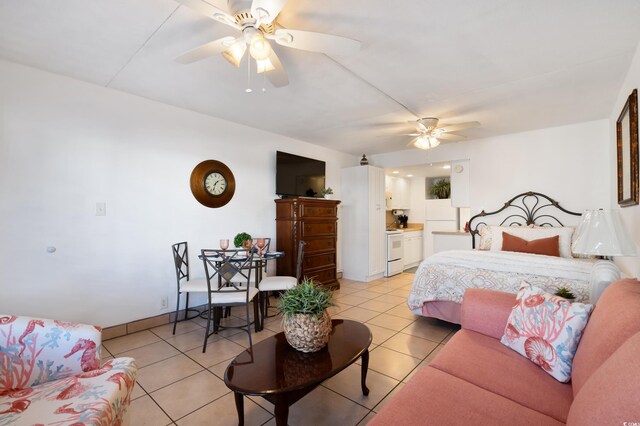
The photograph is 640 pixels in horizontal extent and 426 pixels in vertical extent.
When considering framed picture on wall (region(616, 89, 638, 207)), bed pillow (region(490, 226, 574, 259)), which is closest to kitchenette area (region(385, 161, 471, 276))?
bed pillow (region(490, 226, 574, 259))

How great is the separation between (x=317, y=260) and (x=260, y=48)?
3.28 m

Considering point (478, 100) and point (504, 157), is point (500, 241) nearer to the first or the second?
point (504, 157)

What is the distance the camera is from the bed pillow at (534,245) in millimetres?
3386

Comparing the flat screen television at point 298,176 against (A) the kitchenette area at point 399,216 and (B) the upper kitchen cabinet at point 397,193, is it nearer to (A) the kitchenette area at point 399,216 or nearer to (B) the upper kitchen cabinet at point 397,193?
(A) the kitchenette area at point 399,216

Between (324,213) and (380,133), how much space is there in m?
1.53

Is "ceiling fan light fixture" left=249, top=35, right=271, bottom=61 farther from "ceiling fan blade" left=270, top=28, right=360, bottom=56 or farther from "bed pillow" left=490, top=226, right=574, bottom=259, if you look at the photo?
"bed pillow" left=490, top=226, right=574, bottom=259

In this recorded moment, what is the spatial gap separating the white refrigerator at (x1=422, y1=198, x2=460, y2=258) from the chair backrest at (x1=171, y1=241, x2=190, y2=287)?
5.17 metres

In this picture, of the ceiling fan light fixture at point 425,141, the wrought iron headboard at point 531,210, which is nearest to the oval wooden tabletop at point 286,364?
the ceiling fan light fixture at point 425,141

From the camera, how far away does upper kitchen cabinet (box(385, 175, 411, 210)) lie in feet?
21.9

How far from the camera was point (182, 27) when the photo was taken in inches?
74.2

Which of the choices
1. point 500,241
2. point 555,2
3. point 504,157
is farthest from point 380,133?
point 555,2

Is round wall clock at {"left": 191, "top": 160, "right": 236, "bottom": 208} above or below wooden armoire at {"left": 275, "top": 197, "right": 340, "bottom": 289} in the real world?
above

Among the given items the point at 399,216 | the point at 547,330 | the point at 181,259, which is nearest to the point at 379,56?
the point at 547,330

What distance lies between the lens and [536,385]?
127cm
